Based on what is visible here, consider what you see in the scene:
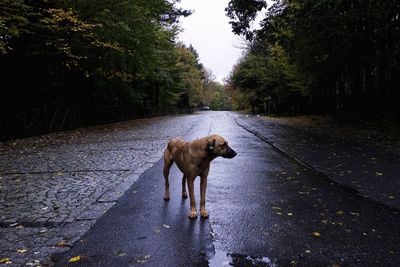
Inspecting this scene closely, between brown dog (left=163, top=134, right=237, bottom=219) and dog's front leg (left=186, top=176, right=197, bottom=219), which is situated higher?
brown dog (left=163, top=134, right=237, bottom=219)

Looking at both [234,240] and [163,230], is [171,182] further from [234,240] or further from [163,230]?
[234,240]

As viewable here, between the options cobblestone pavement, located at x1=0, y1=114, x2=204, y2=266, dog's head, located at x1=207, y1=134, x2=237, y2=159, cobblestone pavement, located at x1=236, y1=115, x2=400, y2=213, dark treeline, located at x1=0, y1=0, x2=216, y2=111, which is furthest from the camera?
dark treeline, located at x1=0, y1=0, x2=216, y2=111

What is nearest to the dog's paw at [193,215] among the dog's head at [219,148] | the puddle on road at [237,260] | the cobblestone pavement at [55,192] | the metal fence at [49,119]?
the dog's head at [219,148]

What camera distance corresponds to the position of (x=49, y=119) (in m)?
21.9

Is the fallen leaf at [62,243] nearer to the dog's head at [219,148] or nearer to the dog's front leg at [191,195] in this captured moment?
the dog's front leg at [191,195]

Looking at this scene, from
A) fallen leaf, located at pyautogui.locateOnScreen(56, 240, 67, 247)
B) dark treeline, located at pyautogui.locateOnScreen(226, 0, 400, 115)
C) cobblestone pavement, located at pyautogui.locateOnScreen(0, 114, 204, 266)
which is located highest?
dark treeline, located at pyautogui.locateOnScreen(226, 0, 400, 115)

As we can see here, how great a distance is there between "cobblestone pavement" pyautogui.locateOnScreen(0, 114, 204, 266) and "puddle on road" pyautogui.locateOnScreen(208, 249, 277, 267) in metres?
1.80

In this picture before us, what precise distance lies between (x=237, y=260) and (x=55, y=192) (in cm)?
449

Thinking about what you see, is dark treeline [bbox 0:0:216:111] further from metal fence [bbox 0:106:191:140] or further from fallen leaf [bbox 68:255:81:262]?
fallen leaf [bbox 68:255:81:262]

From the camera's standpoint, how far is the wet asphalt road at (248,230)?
13.4 ft

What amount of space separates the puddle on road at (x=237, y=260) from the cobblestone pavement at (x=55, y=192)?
5.90 ft

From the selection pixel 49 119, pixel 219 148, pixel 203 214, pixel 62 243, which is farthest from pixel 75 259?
pixel 49 119

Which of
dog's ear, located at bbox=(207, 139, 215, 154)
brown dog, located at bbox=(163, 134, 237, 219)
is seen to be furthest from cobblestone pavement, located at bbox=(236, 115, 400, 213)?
dog's ear, located at bbox=(207, 139, 215, 154)

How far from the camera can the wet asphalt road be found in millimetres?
4098
